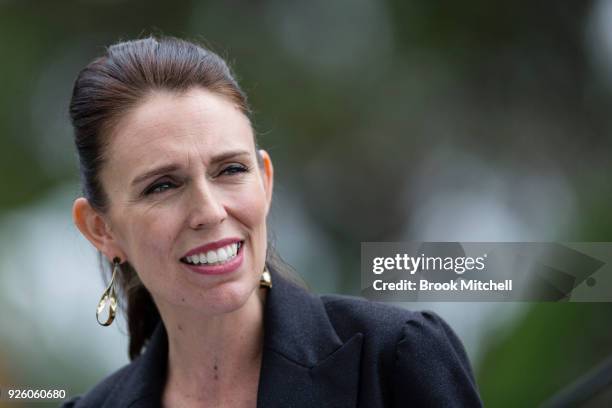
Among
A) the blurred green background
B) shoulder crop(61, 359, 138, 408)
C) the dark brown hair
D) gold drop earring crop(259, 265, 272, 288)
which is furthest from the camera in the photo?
the blurred green background

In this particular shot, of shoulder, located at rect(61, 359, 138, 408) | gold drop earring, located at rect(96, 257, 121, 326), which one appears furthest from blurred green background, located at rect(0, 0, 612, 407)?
gold drop earring, located at rect(96, 257, 121, 326)

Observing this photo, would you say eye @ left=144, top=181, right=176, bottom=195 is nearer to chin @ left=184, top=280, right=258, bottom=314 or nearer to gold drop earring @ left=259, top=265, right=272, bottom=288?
chin @ left=184, top=280, right=258, bottom=314

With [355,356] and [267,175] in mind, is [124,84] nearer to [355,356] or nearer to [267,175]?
[267,175]

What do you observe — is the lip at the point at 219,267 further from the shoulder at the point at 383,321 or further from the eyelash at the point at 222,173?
the shoulder at the point at 383,321

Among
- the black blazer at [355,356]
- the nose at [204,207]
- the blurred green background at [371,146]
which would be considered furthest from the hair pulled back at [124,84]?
the blurred green background at [371,146]

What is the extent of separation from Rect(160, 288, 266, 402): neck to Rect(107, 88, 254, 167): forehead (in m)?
0.40

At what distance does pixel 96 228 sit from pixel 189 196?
1.30 ft

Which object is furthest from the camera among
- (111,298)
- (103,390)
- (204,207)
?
(103,390)

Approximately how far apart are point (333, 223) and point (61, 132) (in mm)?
1517

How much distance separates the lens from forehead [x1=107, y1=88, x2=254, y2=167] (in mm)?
1716

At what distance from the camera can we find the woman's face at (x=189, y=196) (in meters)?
1.70

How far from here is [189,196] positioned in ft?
5.57

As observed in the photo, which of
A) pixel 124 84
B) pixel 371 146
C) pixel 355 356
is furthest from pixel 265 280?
pixel 371 146

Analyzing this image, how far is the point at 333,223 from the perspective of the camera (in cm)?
398
